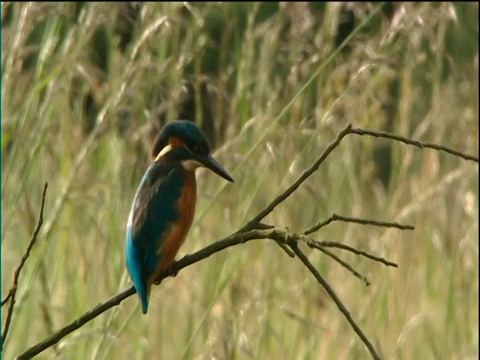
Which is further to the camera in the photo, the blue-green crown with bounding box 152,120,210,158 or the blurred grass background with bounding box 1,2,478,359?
the blurred grass background with bounding box 1,2,478,359

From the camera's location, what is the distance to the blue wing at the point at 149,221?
1.37 meters

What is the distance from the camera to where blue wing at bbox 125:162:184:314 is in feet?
4.50

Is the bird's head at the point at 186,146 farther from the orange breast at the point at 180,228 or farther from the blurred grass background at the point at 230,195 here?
the blurred grass background at the point at 230,195

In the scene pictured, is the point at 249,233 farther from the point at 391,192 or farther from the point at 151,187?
the point at 391,192

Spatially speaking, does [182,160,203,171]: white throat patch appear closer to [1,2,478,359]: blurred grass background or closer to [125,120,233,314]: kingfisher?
[125,120,233,314]: kingfisher

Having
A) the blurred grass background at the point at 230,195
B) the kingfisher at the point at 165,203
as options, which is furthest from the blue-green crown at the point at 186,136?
the blurred grass background at the point at 230,195

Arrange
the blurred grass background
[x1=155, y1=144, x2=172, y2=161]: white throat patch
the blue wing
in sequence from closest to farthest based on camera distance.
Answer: the blue wing
[x1=155, y1=144, x2=172, y2=161]: white throat patch
the blurred grass background

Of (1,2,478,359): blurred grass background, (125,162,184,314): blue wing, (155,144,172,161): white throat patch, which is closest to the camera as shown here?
(125,162,184,314): blue wing

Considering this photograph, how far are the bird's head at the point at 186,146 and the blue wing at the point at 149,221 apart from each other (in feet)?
0.08

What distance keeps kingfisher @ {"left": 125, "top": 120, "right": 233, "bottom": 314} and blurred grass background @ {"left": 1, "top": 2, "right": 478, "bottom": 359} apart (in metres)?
0.55

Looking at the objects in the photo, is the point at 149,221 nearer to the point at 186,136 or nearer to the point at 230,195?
the point at 186,136

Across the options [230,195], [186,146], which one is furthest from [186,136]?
[230,195]

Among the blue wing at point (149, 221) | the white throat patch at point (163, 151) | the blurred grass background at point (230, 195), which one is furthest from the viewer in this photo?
the blurred grass background at point (230, 195)

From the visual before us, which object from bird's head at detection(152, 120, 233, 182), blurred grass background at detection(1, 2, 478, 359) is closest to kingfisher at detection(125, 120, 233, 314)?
bird's head at detection(152, 120, 233, 182)
